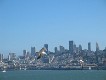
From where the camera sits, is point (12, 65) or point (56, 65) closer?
point (12, 65)

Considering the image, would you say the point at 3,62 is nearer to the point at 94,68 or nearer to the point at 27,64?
the point at 27,64

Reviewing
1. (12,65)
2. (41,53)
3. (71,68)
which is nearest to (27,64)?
(12,65)

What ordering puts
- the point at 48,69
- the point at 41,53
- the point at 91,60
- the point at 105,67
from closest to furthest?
the point at 41,53, the point at 105,67, the point at 91,60, the point at 48,69

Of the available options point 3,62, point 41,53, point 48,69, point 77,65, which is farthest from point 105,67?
point 41,53

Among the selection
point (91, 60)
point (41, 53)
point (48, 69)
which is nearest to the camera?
point (41, 53)

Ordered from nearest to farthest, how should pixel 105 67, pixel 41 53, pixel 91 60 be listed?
pixel 41 53 < pixel 105 67 < pixel 91 60

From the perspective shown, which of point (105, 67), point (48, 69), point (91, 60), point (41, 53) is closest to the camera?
point (41, 53)

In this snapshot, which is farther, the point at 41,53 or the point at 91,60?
the point at 91,60

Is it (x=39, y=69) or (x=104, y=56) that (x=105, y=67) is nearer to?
(x=104, y=56)
